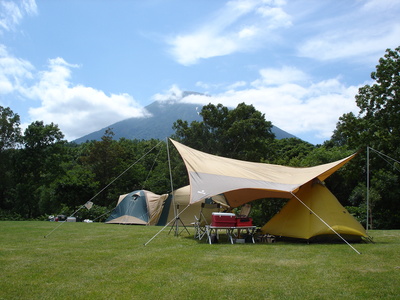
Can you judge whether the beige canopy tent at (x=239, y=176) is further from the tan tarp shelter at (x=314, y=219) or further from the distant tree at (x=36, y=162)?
the distant tree at (x=36, y=162)

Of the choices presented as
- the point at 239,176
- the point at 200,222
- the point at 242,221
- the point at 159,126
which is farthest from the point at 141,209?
the point at 159,126

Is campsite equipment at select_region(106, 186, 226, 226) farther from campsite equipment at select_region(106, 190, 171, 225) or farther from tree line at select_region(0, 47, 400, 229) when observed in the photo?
tree line at select_region(0, 47, 400, 229)

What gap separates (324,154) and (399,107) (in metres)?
6.66

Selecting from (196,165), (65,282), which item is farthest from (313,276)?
(196,165)

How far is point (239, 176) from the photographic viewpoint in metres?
8.78

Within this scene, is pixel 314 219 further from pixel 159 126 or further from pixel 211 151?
pixel 159 126

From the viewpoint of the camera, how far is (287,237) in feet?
29.1

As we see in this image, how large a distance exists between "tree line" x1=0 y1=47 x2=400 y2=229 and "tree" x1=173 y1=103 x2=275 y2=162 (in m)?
0.07

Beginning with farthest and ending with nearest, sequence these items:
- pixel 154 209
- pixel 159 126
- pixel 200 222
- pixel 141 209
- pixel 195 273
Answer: pixel 159 126
pixel 141 209
pixel 154 209
pixel 200 222
pixel 195 273

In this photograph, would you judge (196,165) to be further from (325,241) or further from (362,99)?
(362,99)

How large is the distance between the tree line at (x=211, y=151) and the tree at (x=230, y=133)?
0.07 m

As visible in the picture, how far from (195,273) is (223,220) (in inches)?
149

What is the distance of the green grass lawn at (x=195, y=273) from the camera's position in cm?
362

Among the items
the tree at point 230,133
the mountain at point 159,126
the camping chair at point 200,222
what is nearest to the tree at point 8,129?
the tree at point 230,133
